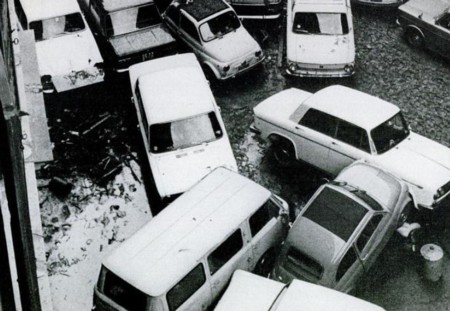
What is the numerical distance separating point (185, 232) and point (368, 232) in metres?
2.73

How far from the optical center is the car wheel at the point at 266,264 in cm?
839

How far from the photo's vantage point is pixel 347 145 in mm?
9586

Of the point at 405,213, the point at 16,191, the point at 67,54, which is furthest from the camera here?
the point at 67,54

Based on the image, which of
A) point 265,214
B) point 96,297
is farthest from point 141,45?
point 96,297

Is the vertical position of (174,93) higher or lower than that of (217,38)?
higher

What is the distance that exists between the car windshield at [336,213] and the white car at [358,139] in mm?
1359

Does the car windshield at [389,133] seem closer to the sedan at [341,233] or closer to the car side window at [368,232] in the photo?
the sedan at [341,233]

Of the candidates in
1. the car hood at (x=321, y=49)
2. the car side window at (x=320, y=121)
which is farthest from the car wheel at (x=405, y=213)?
the car hood at (x=321, y=49)

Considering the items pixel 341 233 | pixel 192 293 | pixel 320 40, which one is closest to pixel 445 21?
pixel 320 40

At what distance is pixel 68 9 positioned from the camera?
12.2m

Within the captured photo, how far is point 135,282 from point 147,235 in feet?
2.63

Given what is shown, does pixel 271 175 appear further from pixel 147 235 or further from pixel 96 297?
pixel 96 297

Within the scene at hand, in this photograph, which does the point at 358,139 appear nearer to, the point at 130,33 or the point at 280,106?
the point at 280,106

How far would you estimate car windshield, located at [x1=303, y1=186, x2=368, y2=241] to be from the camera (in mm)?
7961
